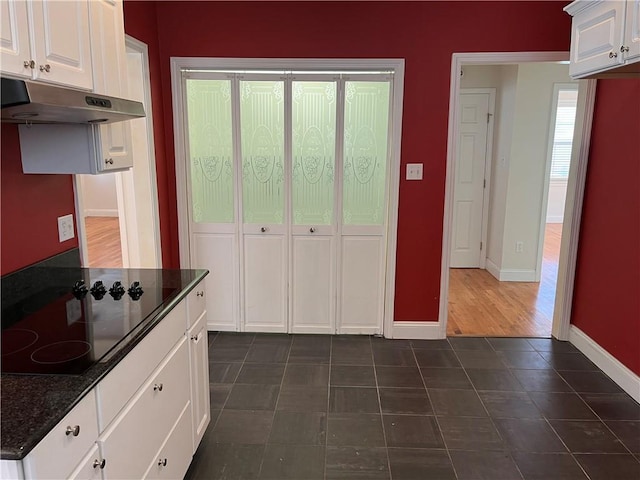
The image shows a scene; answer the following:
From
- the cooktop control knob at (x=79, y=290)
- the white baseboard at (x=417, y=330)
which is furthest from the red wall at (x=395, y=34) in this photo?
the cooktop control knob at (x=79, y=290)

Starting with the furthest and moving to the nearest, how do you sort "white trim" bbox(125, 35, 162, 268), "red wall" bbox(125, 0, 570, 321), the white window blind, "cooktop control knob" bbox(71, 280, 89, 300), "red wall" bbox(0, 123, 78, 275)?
the white window blind → "red wall" bbox(125, 0, 570, 321) → "white trim" bbox(125, 35, 162, 268) → "cooktop control knob" bbox(71, 280, 89, 300) → "red wall" bbox(0, 123, 78, 275)

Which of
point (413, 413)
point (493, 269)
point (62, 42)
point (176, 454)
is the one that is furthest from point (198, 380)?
point (493, 269)

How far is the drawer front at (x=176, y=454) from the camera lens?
1.63 metres

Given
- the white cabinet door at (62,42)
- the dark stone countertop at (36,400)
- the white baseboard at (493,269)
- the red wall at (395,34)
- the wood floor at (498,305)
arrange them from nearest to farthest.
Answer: the dark stone countertop at (36,400), the white cabinet door at (62,42), the red wall at (395,34), the wood floor at (498,305), the white baseboard at (493,269)

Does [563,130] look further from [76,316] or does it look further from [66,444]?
[66,444]

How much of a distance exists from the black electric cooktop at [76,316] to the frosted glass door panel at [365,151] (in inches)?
A: 69.7

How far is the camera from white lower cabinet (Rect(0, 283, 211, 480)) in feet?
3.54

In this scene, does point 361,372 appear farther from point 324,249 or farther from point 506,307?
point 506,307

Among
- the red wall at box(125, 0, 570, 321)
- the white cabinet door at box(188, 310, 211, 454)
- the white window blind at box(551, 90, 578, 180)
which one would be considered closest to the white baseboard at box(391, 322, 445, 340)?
the red wall at box(125, 0, 570, 321)

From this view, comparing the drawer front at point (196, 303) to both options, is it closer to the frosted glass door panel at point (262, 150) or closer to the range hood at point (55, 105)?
the range hood at point (55, 105)

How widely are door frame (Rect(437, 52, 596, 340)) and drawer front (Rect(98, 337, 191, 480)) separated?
228cm

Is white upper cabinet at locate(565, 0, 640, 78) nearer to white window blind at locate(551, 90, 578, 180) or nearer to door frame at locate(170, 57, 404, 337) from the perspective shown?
door frame at locate(170, 57, 404, 337)

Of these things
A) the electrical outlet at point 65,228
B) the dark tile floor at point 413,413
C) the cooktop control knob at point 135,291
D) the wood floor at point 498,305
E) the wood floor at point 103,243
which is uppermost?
the electrical outlet at point 65,228

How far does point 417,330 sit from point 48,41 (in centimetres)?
306
